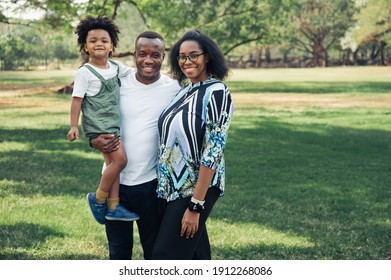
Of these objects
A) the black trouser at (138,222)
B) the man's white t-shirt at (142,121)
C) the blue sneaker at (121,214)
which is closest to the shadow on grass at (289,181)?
the black trouser at (138,222)

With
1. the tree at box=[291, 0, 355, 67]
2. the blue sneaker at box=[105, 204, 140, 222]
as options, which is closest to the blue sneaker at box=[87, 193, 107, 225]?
the blue sneaker at box=[105, 204, 140, 222]

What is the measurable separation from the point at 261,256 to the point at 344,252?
0.80m

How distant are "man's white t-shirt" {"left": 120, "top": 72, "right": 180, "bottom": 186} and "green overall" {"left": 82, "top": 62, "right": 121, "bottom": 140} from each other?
0.18ft

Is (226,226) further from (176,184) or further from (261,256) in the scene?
(176,184)

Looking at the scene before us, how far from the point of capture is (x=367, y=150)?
12453 mm

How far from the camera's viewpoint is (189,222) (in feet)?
11.0

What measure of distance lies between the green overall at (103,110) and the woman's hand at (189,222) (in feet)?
2.13

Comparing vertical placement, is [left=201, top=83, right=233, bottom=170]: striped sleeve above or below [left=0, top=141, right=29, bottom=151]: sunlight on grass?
above

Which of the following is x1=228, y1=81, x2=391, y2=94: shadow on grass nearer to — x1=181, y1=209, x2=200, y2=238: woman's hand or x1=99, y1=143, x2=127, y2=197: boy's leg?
x1=99, y1=143, x2=127, y2=197: boy's leg

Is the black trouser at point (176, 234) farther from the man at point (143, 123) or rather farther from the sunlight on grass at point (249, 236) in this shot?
the sunlight on grass at point (249, 236)

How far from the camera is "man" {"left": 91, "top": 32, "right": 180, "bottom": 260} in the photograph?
3.61 metres

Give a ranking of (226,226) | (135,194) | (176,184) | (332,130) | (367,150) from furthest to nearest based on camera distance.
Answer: (332,130)
(367,150)
(226,226)
(135,194)
(176,184)

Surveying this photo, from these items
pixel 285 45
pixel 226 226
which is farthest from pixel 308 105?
pixel 285 45

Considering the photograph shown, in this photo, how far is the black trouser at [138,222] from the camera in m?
3.70
